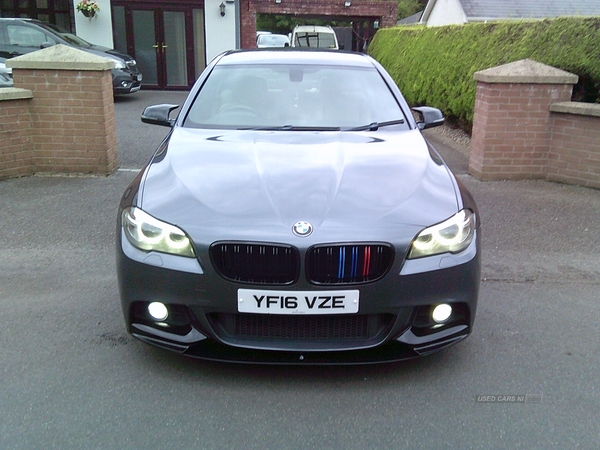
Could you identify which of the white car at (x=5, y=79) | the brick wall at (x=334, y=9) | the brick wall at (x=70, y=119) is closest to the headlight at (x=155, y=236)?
the brick wall at (x=70, y=119)

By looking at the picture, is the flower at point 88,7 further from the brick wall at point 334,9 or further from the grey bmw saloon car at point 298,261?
the grey bmw saloon car at point 298,261

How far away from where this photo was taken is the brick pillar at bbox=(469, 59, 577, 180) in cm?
673

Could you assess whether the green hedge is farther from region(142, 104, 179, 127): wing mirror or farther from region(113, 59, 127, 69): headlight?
region(113, 59, 127, 69): headlight

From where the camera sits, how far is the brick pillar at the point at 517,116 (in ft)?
22.1

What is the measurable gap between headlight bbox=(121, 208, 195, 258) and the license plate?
332mm

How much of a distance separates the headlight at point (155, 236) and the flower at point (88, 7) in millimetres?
16101

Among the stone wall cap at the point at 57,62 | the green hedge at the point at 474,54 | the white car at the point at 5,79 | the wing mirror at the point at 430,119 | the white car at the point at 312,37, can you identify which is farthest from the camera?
the white car at the point at 312,37

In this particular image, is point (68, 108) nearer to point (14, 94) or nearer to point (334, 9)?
point (14, 94)

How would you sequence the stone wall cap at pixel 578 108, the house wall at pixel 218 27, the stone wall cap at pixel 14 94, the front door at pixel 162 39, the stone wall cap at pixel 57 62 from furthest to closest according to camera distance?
1. the house wall at pixel 218 27
2. the front door at pixel 162 39
3. the stone wall cap at pixel 57 62
4. the stone wall cap at pixel 578 108
5. the stone wall cap at pixel 14 94

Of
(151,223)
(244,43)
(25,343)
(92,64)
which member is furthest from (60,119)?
(244,43)

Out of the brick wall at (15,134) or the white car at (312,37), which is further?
the white car at (312,37)

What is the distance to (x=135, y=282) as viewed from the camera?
2.82m

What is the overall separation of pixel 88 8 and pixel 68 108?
11.8 meters

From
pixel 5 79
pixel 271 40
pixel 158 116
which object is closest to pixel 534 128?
pixel 158 116
